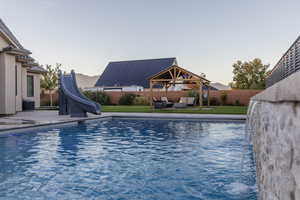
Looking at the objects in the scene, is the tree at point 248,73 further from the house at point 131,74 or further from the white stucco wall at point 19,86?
the white stucco wall at point 19,86

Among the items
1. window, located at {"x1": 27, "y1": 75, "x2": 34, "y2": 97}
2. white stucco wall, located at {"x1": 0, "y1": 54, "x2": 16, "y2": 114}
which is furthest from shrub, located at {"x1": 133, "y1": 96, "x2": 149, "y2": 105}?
white stucco wall, located at {"x1": 0, "y1": 54, "x2": 16, "y2": 114}

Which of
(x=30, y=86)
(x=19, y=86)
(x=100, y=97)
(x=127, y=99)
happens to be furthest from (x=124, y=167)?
(x=100, y=97)

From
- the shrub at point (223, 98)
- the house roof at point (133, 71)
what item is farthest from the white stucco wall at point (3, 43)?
the house roof at point (133, 71)

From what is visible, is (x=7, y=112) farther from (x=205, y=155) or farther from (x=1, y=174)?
(x=205, y=155)

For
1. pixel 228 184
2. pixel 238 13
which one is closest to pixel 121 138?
pixel 228 184

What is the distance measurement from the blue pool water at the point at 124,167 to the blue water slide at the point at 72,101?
442 cm

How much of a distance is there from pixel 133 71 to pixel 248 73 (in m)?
17.9

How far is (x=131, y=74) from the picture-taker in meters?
36.0

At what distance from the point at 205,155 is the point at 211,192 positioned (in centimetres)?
230

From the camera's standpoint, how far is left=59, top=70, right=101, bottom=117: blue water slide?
13.2 m

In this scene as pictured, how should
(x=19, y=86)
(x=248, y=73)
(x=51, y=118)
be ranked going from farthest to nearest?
(x=248, y=73)
(x=19, y=86)
(x=51, y=118)

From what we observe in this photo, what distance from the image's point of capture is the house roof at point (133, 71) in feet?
114

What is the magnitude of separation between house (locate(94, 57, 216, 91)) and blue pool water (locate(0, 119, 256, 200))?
84.6ft

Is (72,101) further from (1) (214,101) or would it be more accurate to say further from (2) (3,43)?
(1) (214,101)
